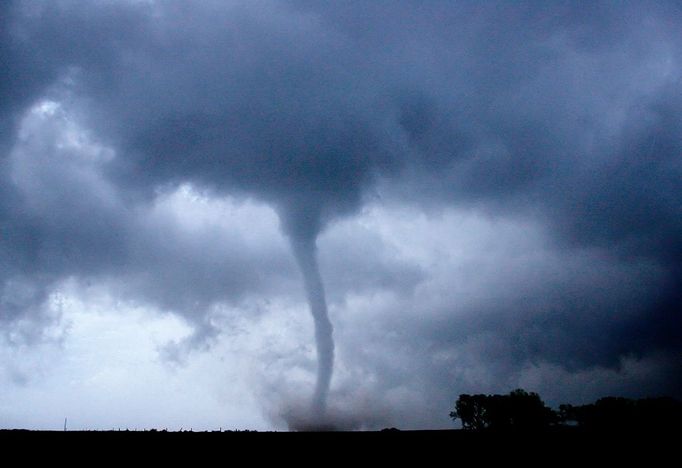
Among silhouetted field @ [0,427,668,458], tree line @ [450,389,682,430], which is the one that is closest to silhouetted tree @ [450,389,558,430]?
tree line @ [450,389,682,430]

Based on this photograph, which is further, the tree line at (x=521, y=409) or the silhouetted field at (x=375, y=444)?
the tree line at (x=521, y=409)

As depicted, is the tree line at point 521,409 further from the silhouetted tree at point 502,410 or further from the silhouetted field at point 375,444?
the silhouetted field at point 375,444

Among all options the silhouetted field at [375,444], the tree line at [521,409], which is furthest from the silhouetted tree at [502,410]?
the silhouetted field at [375,444]

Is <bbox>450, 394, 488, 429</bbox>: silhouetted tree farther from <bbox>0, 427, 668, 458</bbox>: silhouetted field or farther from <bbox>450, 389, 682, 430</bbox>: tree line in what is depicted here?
<bbox>0, 427, 668, 458</bbox>: silhouetted field

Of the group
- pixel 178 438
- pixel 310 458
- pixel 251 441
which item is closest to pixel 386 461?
pixel 310 458

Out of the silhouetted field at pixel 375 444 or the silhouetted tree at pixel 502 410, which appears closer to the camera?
the silhouetted field at pixel 375 444

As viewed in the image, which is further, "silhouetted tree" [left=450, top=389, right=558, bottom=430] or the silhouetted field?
"silhouetted tree" [left=450, top=389, right=558, bottom=430]

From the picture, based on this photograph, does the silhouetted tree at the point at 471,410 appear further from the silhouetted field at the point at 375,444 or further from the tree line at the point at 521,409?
the silhouetted field at the point at 375,444

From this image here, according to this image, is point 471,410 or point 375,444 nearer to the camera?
point 375,444

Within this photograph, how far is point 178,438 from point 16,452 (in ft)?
15.2

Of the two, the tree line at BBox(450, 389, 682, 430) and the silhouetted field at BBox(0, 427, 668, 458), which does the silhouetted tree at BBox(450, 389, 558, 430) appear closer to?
the tree line at BBox(450, 389, 682, 430)

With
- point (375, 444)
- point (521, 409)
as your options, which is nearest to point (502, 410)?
point (521, 409)

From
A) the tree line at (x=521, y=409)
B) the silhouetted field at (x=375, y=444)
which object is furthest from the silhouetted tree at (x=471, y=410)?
the silhouetted field at (x=375, y=444)

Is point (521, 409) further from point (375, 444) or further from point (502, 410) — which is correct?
point (375, 444)
